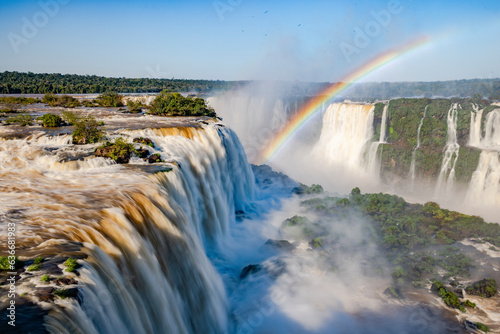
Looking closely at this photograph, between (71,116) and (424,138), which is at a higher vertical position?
(71,116)

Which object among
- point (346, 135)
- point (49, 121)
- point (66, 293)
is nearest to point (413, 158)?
point (346, 135)

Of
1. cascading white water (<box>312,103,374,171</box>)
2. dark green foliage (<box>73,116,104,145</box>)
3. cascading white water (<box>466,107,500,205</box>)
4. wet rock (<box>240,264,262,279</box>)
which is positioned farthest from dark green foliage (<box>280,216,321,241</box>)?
cascading white water (<box>312,103,374,171</box>)

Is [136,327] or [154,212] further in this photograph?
[154,212]

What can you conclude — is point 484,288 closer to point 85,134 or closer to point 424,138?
point 85,134

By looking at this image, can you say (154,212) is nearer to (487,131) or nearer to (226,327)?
(226,327)

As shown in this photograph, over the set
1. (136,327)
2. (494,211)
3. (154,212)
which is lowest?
(494,211)

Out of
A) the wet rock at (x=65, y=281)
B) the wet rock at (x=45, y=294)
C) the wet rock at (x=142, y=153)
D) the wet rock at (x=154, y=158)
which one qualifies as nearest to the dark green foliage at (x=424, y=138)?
the wet rock at (x=154, y=158)

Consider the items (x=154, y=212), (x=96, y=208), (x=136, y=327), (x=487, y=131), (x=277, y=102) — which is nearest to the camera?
(x=136, y=327)

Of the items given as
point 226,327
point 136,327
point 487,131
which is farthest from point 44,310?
point 487,131
